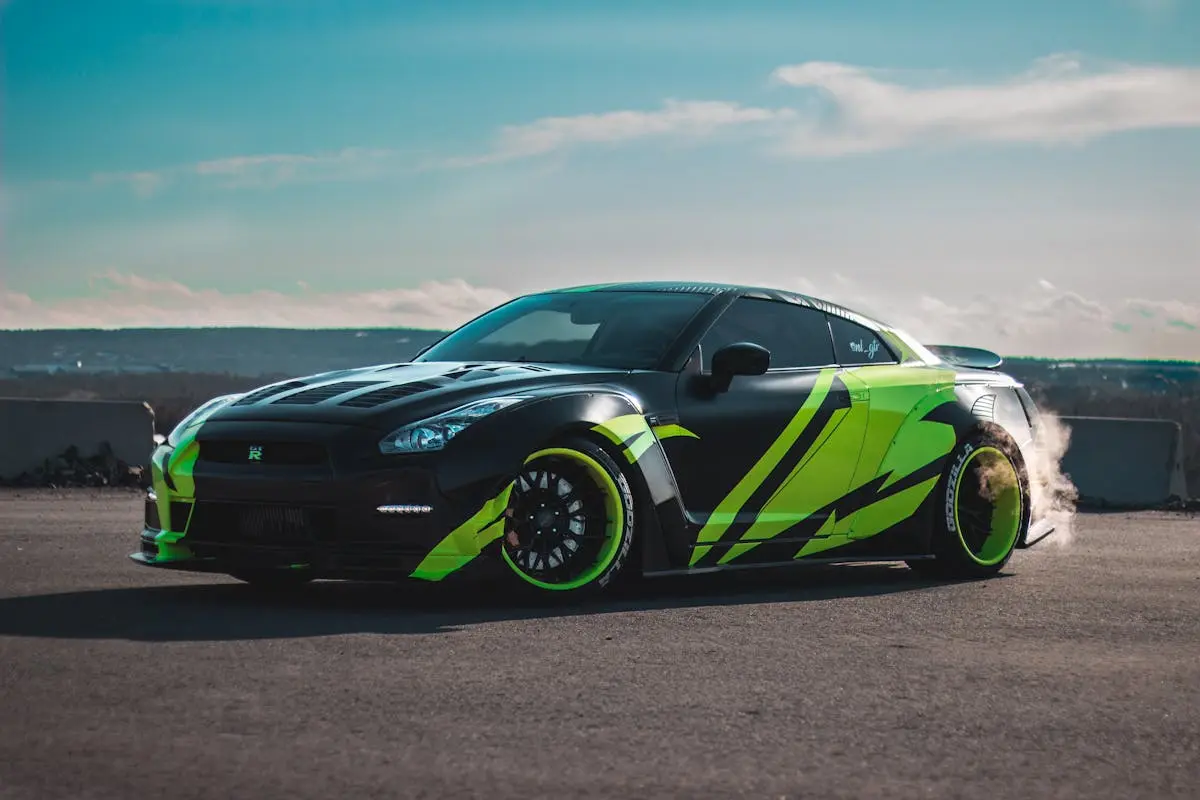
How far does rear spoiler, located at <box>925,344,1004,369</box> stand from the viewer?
31.4 ft

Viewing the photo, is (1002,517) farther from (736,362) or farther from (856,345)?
(736,362)

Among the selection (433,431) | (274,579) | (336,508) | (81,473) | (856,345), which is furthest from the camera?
(81,473)

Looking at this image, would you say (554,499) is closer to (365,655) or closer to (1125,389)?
(365,655)

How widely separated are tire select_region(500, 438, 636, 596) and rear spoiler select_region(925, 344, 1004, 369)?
2.93m

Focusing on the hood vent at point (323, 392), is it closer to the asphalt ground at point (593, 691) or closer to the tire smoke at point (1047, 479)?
the asphalt ground at point (593, 691)

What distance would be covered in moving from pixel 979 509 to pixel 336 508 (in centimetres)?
380

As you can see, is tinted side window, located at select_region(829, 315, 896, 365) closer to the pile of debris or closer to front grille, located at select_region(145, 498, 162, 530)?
front grille, located at select_region(145, 498, 162, 530)

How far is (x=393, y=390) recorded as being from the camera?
7195mm

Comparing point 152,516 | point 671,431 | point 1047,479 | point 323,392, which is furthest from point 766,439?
point 152,516

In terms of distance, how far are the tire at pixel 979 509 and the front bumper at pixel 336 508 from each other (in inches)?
113

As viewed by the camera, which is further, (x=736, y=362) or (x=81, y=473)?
(x=81, y=473)

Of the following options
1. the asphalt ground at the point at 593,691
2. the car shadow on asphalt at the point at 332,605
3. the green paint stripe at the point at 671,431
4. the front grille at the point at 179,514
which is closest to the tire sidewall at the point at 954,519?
the car shadow on asphalt at the point at 332,605

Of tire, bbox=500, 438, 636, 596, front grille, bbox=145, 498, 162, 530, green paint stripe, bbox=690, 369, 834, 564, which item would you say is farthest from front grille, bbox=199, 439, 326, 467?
green paint stripe, bbox=690, 369, 834, 564

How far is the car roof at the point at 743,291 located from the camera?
8.41 metres
